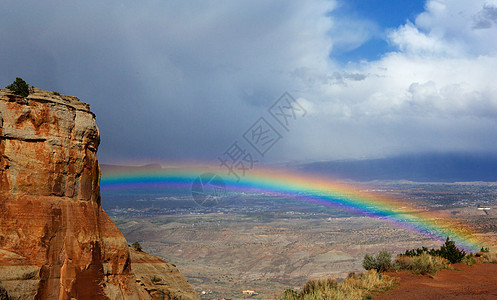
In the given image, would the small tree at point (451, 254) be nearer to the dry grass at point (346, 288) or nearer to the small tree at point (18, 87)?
the dry grass at point (346, 288)

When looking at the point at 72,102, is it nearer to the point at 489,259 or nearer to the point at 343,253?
the point at 489,259

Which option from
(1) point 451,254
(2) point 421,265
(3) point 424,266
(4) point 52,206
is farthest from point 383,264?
(4) point 52,206

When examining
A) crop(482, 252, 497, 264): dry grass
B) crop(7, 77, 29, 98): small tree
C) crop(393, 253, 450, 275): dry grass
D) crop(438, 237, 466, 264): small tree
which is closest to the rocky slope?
crop(7, 77, 29, 98): small tree

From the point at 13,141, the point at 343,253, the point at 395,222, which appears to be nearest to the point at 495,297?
the point at 13,141

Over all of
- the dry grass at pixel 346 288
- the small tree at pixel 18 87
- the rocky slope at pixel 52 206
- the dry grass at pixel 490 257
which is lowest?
the dry grass at pixel 490 257

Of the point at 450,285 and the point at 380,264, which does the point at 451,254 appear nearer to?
the point at 380,264

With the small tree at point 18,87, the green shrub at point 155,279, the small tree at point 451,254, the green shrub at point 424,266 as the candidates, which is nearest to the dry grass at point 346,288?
the green shrub at point 424,266
